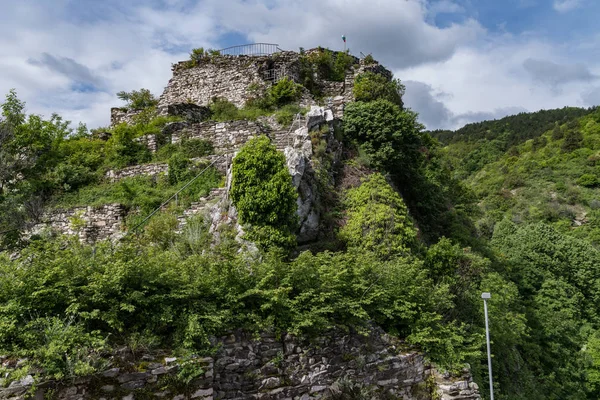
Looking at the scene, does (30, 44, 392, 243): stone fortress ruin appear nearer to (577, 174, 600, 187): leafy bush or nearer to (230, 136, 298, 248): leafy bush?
(230, 136, 298, 248): leafy bush

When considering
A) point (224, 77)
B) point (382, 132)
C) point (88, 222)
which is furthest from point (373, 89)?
point (88, 222)

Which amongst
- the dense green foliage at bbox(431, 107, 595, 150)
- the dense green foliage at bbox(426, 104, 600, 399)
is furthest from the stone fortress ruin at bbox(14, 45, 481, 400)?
the dense green foliage at bbox(431, 107, 595, 150)

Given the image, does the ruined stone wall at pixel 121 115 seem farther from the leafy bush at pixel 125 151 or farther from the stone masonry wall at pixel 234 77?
the leafy bush at pixel 125 151

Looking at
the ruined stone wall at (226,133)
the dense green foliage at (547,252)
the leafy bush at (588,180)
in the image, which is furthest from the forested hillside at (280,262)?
the leafy bush at (588,180)

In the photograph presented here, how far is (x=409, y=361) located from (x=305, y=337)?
2.60 metres

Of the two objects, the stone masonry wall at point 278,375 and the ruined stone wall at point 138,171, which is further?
the ruined stone wall at point 138,171

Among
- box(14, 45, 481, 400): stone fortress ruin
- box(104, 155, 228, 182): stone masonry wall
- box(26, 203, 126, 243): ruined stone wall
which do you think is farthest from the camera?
box(104, 155, 228, 182): stone masonry wall

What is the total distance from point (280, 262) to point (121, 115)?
15.9 meters

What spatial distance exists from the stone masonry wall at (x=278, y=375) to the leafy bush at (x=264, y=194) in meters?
3.09

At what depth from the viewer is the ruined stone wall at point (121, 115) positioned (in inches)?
803

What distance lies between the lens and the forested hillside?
6.16 meters

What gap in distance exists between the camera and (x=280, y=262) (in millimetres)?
8094

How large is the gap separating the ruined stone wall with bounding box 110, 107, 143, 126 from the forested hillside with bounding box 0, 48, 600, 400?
1.34 m

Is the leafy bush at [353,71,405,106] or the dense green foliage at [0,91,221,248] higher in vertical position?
the leafy bush at [353,71,405,106]
